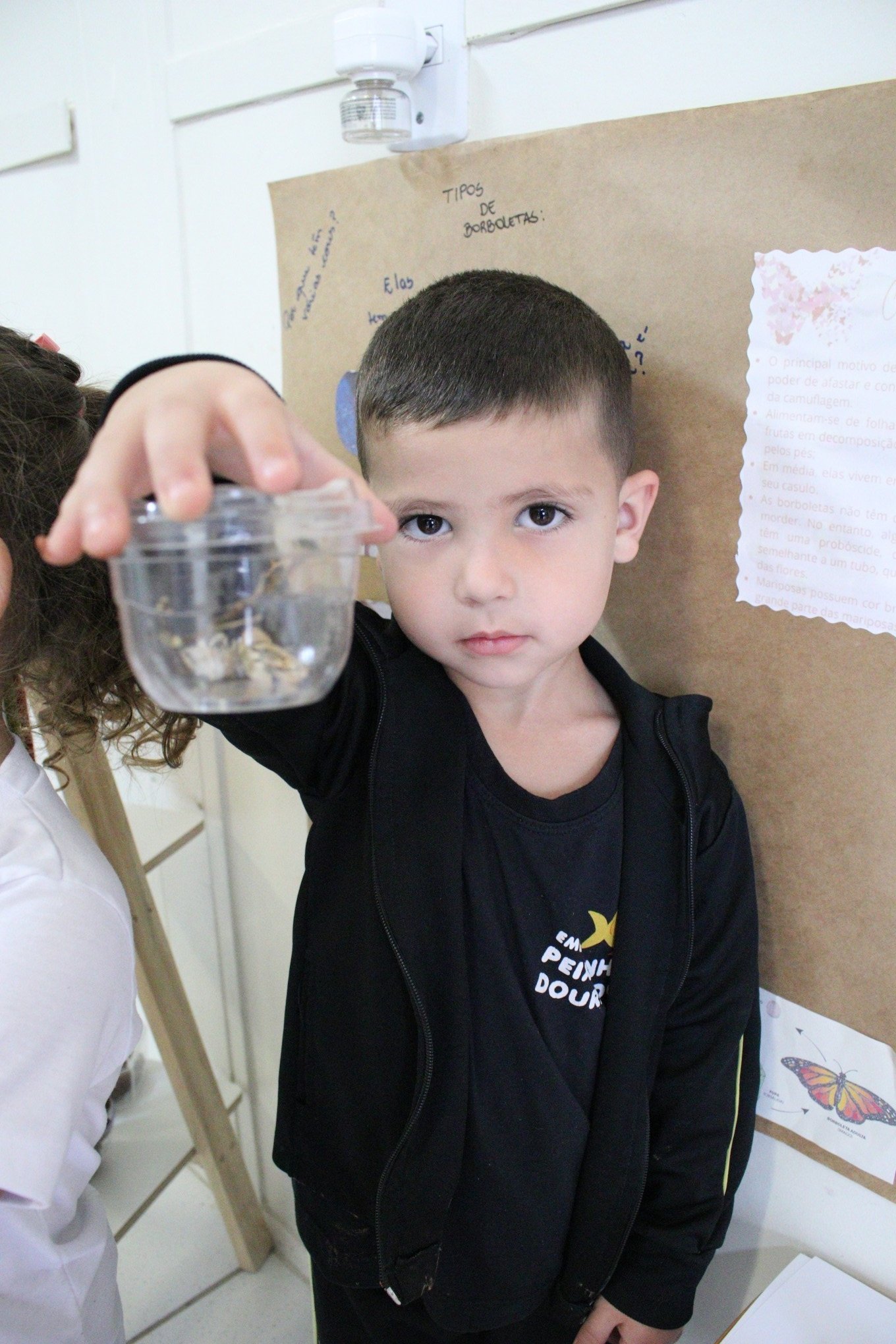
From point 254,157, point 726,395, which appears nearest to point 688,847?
point 726,395

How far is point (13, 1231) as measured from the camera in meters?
0.70

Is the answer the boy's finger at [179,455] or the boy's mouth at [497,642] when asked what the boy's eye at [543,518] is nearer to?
the boy's mouth at [497,642]

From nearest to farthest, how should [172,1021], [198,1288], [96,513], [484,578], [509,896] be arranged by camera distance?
[96,513]
[484,578]
[509,896]
[172,1021]
[198,1288]

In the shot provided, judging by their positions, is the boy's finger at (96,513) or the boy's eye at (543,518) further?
the boy's eye at (543,518)

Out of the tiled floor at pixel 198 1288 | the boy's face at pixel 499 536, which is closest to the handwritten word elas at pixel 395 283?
the boy's face at pixel 499 536

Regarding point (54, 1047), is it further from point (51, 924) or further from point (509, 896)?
point (509, 896)

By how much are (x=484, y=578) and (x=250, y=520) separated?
0.29 meters

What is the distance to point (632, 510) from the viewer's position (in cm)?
80

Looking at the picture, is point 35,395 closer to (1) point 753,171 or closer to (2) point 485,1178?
(1) point 753,171

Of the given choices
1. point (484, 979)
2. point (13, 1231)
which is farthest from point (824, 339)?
point (13, 1231)

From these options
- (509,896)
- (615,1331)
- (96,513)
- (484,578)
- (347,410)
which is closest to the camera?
(96,513)

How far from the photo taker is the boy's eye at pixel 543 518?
72cm

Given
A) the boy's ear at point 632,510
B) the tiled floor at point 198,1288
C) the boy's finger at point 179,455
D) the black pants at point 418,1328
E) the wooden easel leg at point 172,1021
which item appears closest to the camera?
the boy's finger at point 179,455

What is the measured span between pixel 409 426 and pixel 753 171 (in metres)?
0.32
